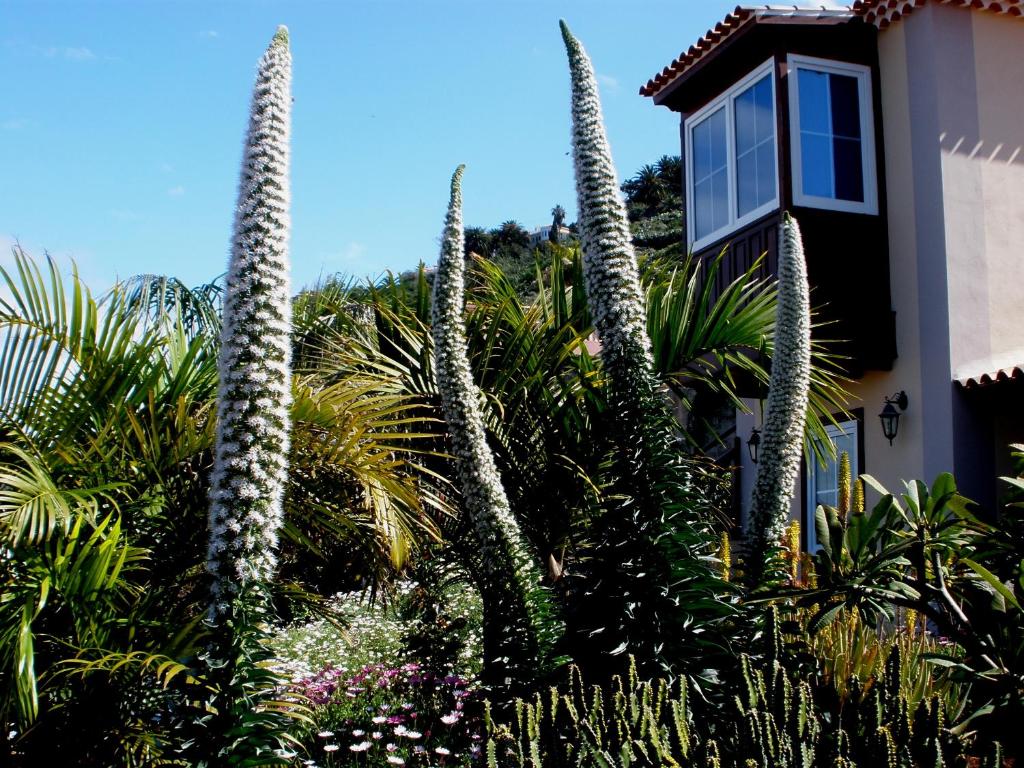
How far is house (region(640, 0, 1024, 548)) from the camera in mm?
9242

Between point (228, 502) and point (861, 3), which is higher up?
point (861, 3)

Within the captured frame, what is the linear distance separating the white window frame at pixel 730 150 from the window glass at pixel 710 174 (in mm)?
60

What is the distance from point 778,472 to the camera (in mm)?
4723

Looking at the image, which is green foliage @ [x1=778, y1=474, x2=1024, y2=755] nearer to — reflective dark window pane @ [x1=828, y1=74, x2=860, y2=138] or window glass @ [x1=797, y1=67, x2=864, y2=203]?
window glass @ [x1=797, y1=67, x2=864, y2=203]

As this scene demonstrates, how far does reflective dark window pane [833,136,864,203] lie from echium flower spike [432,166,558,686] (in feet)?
23.1

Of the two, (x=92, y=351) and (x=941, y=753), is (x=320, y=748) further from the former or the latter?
(x=941, y=753)

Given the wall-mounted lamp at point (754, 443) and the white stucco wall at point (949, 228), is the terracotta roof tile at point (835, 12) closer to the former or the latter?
the white stucco wall at point (949, 228)

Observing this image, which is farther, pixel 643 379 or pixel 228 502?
pixel 643 379

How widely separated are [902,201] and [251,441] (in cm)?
854

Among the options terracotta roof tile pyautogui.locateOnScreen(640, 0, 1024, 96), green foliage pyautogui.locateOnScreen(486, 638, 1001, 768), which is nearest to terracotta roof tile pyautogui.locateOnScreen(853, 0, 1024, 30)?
terracotta roof tile pyautogui.locateOnScreen(640, 0, 1024, 96)

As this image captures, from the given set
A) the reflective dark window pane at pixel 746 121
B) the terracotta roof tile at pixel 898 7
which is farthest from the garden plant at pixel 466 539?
the terracotta roof tile at pixel 898 7

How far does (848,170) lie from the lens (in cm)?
1014

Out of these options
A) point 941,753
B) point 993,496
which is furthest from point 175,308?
point 993,496

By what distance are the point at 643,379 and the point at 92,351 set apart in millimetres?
2649
